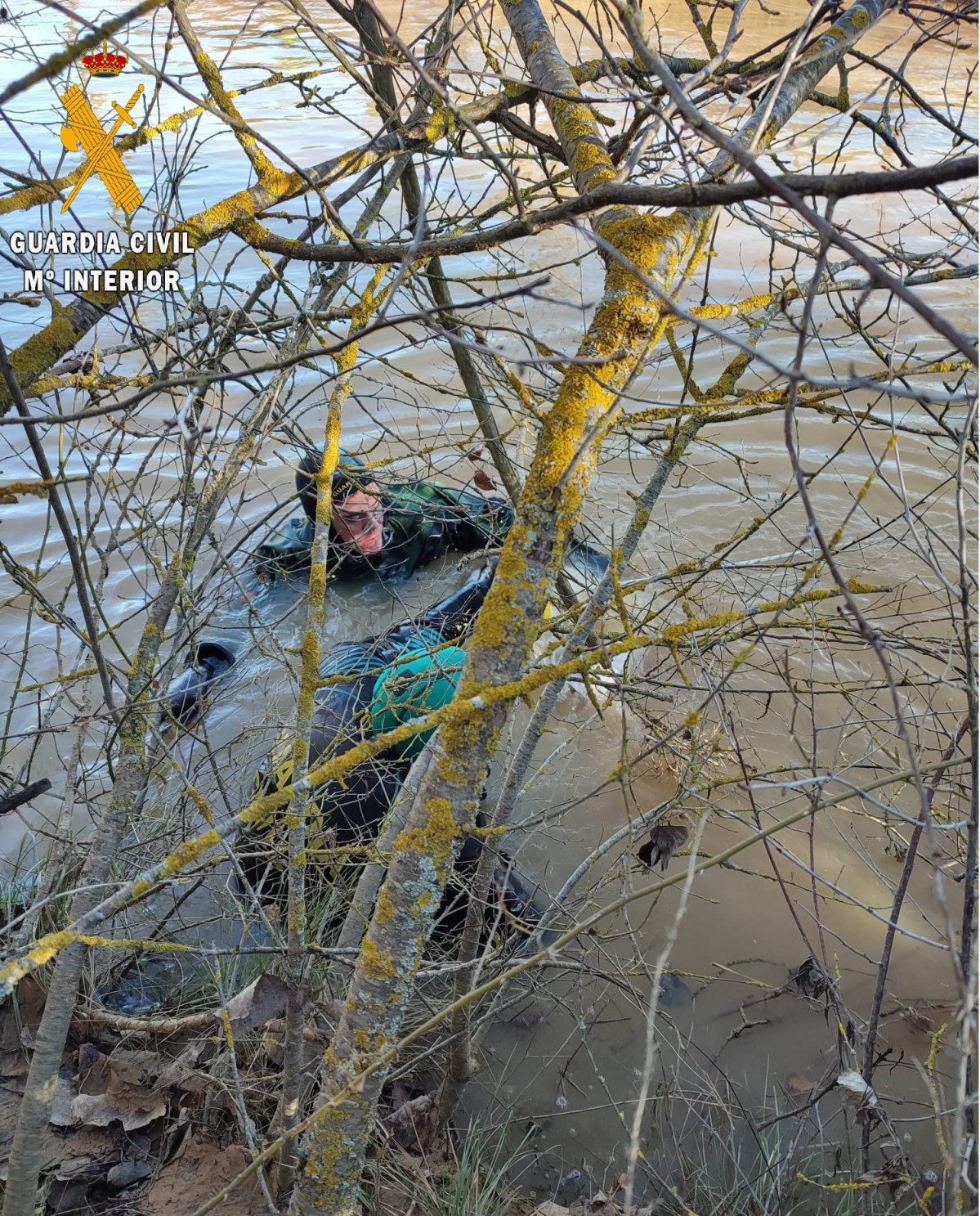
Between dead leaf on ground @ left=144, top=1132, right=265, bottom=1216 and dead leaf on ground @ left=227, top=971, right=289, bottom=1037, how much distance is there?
657mm

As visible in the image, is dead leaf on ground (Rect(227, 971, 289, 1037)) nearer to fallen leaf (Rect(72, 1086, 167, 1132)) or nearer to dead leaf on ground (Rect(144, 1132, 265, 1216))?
dead leaf on ground (Rect(144, 1132, 265, 1216))

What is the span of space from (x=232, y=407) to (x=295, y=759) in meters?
4.22

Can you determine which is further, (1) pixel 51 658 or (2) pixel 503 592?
(1) pixel 51 658

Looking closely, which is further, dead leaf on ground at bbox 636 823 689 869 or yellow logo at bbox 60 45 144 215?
dead leaf on ground at bbox 636 823 689 869

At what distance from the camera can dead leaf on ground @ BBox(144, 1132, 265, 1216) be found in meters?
1.89

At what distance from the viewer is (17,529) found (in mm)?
5355

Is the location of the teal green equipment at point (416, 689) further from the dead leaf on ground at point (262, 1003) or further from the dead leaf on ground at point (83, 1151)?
the dead leaf on ground at point (83, 1151)

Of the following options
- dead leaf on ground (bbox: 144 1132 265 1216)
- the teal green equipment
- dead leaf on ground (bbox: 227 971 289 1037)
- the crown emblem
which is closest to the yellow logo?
the crown emblem

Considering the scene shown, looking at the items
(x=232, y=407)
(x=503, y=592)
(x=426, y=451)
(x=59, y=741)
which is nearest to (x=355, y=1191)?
(x=503, y=592)

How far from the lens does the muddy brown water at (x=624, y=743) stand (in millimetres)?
2400

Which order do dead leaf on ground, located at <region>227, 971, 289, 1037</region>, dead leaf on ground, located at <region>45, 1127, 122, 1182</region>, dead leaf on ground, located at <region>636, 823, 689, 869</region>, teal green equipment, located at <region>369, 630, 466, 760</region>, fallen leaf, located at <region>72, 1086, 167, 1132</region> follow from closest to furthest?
dead leaf on ground, located at <region>227, 971, 289, 1037</region>, dead leaf on ground, located at <region>636, 823, 689, 869</region>, dead leaf on ground, located at <region>45, 1127, 122, 1182</region>, fallen leaf, located at <region>72, 1086, 167, 1132</region>, teal green equipment, located at <region>369, 630, 466, 760</region>

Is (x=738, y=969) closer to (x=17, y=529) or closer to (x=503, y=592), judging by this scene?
(x=503, y=592)

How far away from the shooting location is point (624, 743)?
154 cm

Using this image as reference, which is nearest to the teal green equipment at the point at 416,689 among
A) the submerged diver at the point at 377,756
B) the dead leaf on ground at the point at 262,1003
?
the submerged diver at the point at 377,756
